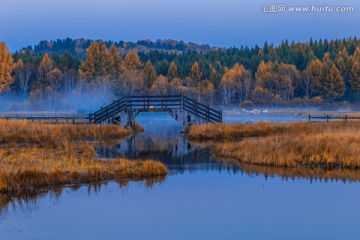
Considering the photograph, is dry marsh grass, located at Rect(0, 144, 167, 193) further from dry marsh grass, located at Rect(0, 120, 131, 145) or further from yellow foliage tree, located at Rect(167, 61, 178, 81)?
yellow foliage tree, located at Rect(167, 61, 178, 81)

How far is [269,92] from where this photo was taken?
123 m

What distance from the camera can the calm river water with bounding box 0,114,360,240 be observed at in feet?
50.6

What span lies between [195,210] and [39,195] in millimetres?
5946

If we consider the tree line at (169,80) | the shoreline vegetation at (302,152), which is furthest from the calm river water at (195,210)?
the tree line at (169,80)

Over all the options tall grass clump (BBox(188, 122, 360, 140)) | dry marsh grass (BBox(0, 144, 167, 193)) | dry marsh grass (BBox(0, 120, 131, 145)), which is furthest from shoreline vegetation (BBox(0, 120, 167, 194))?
tall grass clump (BBox(188, 122, 360, 140))

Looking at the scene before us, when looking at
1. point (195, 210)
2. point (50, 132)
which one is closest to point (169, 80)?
point (50, 132)

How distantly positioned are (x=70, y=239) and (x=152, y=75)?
363 feet

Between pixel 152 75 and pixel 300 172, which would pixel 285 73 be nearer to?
pixel 152 75

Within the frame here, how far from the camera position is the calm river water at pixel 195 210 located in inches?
608

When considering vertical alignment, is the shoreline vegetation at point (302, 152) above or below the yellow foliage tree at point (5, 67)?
below

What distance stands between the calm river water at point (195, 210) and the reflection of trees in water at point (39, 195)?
37 mm

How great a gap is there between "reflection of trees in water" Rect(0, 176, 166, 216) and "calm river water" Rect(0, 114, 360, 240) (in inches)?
1.5

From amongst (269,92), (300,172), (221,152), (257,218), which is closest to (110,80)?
(269,92)

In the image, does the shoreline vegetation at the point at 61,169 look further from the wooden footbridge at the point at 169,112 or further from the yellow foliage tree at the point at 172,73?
the yellow foliage tree at the point at 172,73
